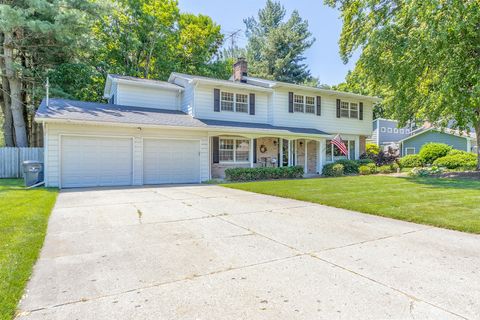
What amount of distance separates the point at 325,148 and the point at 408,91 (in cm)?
575

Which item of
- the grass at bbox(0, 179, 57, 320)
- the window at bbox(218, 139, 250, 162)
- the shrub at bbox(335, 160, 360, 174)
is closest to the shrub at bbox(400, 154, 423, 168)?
the shrub at bbox(335, 160, 360, 174)

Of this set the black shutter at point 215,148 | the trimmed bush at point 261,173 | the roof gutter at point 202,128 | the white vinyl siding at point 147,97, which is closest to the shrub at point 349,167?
the roof gutter at point 202,128

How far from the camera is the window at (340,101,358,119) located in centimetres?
2044

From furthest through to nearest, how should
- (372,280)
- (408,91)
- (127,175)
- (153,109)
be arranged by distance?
(153,109), (408,91), (127,175), (372,280)

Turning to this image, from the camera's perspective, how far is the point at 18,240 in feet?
15.0

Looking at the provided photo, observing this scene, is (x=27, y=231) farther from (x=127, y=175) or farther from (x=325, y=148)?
(x=325, y=148)

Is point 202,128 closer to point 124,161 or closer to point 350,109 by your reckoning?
point 124,161

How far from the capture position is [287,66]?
3694cm

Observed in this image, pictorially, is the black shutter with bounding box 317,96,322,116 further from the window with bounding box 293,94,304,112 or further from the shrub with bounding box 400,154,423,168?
the shrub with bounding box 400,154,423,168

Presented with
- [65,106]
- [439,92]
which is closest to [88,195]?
[65,106]

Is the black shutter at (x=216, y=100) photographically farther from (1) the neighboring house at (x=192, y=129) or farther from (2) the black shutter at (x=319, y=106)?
(2) the black shutter at (x=319, y=106)

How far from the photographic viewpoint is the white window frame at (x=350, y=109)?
20453 millimetres

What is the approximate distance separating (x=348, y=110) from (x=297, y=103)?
14.0 feet

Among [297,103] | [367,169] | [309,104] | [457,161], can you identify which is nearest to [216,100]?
[297,103]
